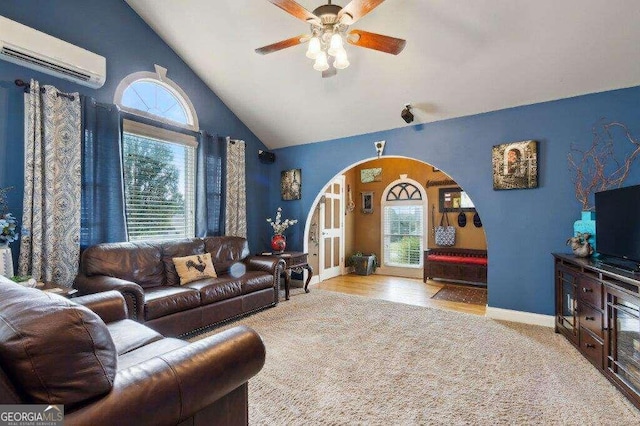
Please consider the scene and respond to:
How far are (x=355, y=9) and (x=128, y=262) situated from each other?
3.15 metres

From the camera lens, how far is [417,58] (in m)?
3.31

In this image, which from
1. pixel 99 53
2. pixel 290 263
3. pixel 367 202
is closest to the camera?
pixel 99 53

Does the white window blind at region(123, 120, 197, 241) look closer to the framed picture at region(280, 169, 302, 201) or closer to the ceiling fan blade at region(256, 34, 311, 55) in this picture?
the framed picture at region(280, 169, 302, 201)

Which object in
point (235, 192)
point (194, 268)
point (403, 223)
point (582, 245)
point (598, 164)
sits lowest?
point (194, 268)

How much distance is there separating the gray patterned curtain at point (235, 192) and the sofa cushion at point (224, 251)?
17.9 inches

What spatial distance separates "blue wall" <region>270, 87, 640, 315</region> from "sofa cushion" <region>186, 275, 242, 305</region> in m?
2.87

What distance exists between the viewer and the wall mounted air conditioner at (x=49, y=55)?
267 cm

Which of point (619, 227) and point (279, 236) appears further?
point (279, 236)

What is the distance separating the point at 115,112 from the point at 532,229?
490 cm

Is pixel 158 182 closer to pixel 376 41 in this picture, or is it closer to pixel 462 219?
pixel 376 41

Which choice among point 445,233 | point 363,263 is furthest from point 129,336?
point 445,233

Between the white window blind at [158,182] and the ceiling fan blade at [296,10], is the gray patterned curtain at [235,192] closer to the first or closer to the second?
the white window blind at [158,182]

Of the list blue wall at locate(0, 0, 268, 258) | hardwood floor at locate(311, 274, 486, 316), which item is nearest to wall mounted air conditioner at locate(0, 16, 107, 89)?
blue wall at locate(0, 0, 268, 258)

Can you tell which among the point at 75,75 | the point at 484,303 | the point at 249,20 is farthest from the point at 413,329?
the point at 75,75
